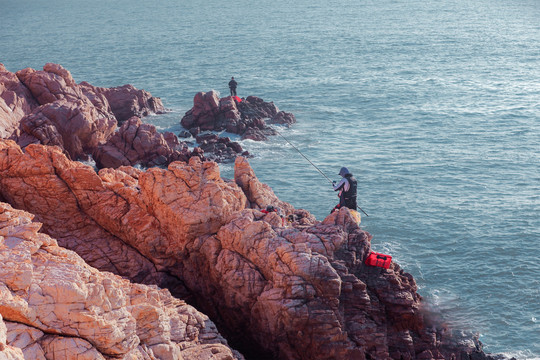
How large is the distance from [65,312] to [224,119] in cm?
3647

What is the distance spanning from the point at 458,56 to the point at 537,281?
55905mm

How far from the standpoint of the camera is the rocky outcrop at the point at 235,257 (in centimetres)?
1606

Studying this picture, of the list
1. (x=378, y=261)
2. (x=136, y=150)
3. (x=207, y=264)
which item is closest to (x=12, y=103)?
(x=136, y=150)

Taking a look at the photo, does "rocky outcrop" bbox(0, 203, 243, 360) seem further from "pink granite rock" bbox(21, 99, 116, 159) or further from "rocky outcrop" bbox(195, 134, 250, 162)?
"rocky outcrop" bbox(195, 134, 250, 162)

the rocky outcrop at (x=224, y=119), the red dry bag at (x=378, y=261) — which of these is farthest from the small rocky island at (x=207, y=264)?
the rocky outcrop at (x=224, y=119)

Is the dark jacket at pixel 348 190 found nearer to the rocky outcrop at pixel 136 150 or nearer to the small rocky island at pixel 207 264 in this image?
the small rocky island at pixel 207 264

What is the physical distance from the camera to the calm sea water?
27.2m

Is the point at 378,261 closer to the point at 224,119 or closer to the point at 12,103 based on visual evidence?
the point at 12,103

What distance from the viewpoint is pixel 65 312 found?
415 inches

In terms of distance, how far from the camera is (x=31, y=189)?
19.1 metres

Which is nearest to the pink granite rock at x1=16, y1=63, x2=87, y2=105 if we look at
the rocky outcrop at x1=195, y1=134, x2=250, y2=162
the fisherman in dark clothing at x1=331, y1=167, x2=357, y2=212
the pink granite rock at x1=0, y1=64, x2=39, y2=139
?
the pink granite rock at x1=0, y1=64, x2=39, y2=139

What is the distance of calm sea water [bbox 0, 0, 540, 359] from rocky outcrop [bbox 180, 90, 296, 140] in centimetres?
143

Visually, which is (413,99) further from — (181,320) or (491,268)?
(181,320)

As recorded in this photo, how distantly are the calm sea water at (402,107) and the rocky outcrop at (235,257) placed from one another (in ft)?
22.1
